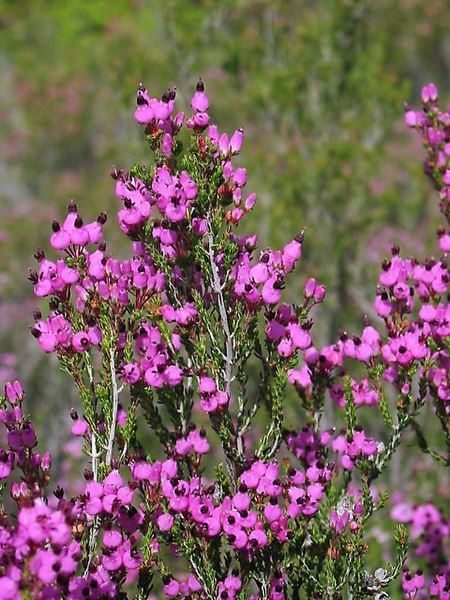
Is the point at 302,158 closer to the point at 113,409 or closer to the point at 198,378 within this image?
the point at 198,378

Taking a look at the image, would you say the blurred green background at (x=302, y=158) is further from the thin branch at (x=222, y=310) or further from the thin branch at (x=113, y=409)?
the thin branch at (x=113, y=409)

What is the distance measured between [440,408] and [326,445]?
0.61 m

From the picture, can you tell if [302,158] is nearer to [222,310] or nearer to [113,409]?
[222,310]

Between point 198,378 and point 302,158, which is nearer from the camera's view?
point 198,378

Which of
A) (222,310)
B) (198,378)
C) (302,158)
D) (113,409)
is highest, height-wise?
(302,158)

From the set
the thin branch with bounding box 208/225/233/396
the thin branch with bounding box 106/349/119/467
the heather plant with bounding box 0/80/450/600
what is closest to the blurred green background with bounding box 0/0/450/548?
the heather plant with bounding box 0/80/450/600

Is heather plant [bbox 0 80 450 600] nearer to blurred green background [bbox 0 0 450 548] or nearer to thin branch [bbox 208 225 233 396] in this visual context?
thin branch [bbox 208 225 233 396]

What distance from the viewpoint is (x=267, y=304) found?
3455 mm

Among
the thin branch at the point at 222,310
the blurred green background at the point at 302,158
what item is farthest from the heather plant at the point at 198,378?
the blurred green background at the point at 302,158

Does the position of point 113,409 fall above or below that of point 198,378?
below

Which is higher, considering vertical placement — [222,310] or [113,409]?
[222,310]

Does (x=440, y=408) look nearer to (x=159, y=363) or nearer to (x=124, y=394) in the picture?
(x=159, y=363)

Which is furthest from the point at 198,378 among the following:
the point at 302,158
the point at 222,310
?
the point at 302,158

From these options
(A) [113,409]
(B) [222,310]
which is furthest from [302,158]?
(A) [113,409]
